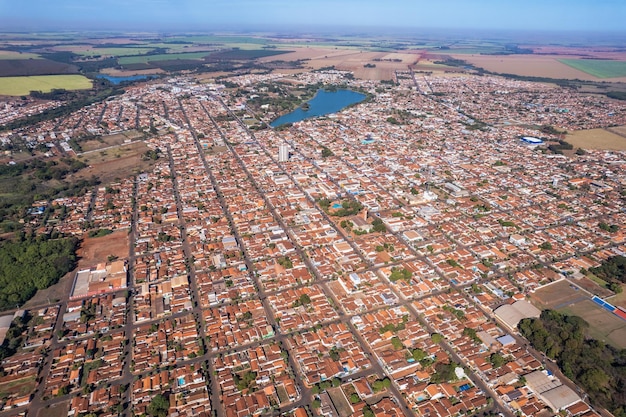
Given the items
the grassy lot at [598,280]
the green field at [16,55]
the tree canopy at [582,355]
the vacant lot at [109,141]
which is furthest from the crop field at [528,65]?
the green field at [16,55]

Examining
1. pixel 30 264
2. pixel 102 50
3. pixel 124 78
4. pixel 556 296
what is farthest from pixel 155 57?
pixel 556 296

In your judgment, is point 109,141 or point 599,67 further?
point 599,67

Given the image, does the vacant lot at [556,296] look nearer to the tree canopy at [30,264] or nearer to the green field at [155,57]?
the tree canopy at [30,264]

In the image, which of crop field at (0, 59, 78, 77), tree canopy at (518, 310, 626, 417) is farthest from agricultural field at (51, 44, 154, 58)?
tree canopy at (518, 310, 626, 417)

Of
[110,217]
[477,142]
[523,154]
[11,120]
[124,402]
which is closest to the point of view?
[124,402]

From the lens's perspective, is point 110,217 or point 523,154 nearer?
point 110,217

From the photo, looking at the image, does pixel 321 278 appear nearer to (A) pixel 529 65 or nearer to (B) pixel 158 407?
(B) pixel 158 407

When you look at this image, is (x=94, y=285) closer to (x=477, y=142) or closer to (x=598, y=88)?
(x=477, y=142)

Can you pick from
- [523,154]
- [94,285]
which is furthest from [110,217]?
[523,154]
